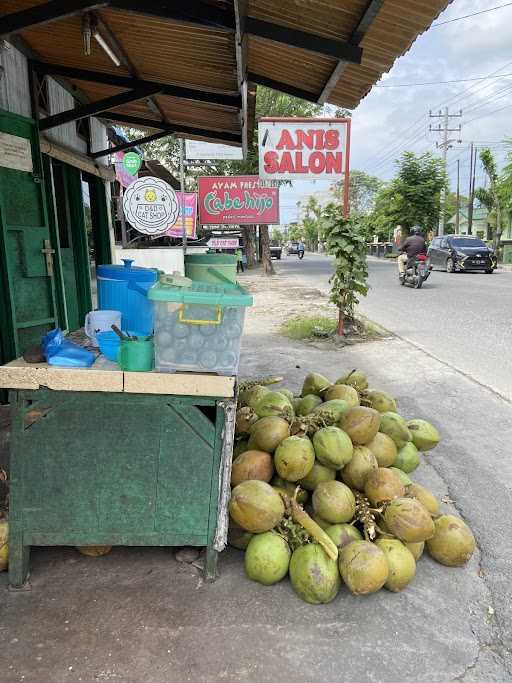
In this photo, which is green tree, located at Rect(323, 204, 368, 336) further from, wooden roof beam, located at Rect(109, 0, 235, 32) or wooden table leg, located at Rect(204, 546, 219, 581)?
wooden table leg, located at Rect(204, 546, 219, 581)

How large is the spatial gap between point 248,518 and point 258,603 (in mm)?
369

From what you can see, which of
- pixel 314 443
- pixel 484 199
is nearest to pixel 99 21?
pixel 314 443

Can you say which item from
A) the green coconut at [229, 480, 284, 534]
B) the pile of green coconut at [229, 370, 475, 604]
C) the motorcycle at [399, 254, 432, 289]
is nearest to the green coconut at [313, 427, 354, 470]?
the pile of green coconut at [229, 370, 475, 604]

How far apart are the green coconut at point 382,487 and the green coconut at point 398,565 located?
21 cm

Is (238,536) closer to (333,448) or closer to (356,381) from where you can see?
(333,448)

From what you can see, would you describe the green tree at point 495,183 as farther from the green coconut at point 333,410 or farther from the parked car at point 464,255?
the green coconut at point 333,410

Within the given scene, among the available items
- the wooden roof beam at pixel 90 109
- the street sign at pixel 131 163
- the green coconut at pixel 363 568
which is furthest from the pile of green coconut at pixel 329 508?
the street sign at pixel 131 163

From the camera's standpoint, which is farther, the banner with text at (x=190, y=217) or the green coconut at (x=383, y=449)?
the banner with text at (x=190, y=217)

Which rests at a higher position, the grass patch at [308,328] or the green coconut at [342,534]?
the green coconut at [342,534]

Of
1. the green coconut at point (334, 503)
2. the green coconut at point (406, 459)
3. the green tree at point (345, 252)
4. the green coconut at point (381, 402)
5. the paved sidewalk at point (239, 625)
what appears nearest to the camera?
the paved sidewalk at point (239, 625)

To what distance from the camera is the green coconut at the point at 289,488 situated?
2.67m

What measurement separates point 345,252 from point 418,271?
8357 mm

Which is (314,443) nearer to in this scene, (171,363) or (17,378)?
(171,363)

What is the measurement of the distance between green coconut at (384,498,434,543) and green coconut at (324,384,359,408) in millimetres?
770
